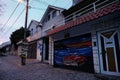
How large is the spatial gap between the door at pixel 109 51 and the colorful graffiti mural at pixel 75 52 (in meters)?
0.89

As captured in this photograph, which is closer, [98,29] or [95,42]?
[98,29]

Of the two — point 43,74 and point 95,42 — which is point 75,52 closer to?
point 95,42

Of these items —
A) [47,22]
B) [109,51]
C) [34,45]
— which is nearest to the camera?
[109,51]

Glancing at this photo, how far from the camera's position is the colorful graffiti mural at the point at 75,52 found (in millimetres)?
7984

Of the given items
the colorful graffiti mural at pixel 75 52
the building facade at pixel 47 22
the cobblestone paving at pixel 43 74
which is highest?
the building facade at pixel 47 22

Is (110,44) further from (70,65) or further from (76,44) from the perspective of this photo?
(70,65)

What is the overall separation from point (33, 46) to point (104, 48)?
14.7m

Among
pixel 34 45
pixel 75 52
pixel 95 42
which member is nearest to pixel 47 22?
pixel 34 45

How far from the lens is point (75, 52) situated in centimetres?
906

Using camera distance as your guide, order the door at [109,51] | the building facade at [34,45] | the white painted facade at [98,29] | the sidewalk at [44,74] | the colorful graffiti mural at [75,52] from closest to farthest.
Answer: the door at [109,51]
the white painted facade at [98,29]
the sidewalk at [44,74]
the colorful graffiti mural at [75,52]
the building facade at [34,45]

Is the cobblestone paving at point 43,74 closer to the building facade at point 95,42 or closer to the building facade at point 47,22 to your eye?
the building facade at point 95,42

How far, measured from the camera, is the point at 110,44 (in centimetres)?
665

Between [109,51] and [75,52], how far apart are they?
2.96m

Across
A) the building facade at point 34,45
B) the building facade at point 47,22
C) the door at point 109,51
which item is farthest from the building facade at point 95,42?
the building facade at point 34,45
